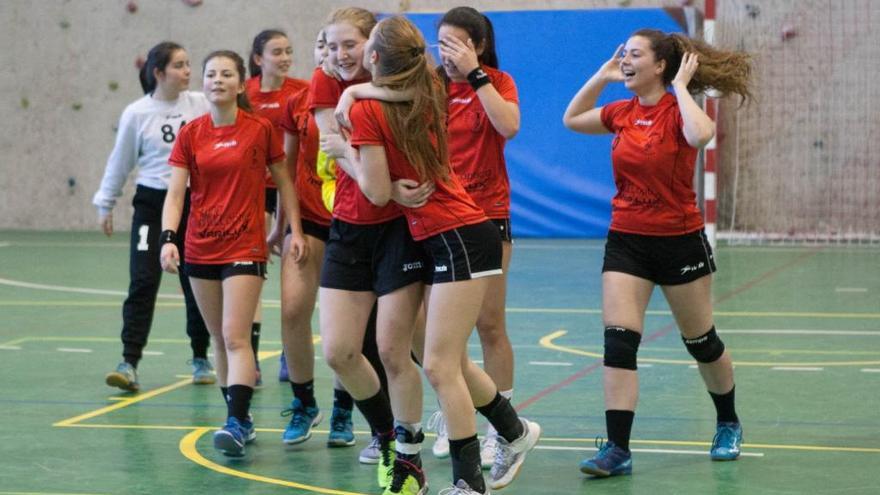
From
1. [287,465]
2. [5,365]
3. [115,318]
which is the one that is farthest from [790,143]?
[287,465]

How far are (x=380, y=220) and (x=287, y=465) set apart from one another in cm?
112

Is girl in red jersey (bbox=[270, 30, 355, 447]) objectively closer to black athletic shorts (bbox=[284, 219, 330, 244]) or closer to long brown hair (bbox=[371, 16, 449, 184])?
black athletic shorts (bbox=[284, 219, 330, 244])

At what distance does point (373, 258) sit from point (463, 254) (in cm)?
40

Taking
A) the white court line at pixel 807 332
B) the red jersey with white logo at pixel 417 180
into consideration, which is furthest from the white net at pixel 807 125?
the red jersey with white logo at pixel 417 180

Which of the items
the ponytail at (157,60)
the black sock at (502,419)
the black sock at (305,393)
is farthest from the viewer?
the ponytail at (157,60)

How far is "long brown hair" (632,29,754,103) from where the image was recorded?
495 centimetres

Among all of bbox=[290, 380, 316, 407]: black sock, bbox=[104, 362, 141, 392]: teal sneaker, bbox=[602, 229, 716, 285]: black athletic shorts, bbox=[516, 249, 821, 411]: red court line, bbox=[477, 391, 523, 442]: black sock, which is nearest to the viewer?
bbox=[477, 391, 523, 442]: black sock

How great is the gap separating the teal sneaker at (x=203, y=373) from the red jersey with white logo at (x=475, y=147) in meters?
2.33

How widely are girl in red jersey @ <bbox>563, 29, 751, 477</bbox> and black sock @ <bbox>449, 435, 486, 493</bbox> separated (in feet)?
2.03

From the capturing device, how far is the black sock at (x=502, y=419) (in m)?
4.59

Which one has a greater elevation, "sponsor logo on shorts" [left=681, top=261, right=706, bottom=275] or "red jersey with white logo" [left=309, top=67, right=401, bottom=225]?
"red jersey with white logo" [left=309, top=67, right=401, bottom=225]

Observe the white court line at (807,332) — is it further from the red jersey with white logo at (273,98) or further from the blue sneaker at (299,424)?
the blue sneaker at (299,424)

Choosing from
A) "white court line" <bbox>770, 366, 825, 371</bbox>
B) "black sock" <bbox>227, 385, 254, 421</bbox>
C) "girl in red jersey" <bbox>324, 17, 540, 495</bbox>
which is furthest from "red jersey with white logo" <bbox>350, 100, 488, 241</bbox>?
"white court line" <bbox>770, 366, 825, 371</bbox>

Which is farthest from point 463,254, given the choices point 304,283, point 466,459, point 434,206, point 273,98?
point 273,98
